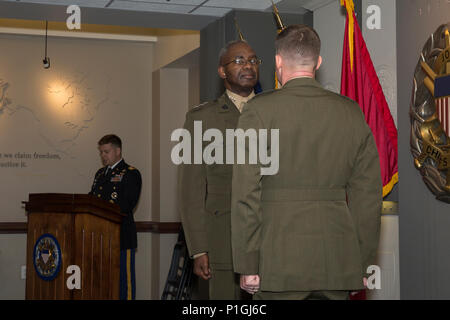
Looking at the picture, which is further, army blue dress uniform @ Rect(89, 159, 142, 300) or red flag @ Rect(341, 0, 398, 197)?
army blue dress uniform @ Rect(89, 159, 142, 300)

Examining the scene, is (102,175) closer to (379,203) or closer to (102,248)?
(102,248)

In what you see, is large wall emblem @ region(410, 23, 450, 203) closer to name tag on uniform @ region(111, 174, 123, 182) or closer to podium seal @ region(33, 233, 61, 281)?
podium seal @ region(33, 233, 61, 281)

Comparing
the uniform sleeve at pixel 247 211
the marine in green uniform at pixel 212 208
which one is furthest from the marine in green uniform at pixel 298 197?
the marine in green uniform at pixel 212 208

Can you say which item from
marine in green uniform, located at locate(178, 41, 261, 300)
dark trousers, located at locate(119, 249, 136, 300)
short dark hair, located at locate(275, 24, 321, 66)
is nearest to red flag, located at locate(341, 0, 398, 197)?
marine in green uniform, located at locate(178, 41, 261, 300)

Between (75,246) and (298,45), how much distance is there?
10.1 ft

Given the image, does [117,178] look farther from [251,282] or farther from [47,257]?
[251,282]

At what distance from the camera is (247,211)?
2.23m

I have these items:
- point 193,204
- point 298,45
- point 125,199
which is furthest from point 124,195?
point 298,45

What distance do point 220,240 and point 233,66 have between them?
0.80 m

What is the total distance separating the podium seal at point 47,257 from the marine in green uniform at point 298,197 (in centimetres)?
289

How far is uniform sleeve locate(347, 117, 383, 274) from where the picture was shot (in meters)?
2.36

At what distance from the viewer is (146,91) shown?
8023 millimetres

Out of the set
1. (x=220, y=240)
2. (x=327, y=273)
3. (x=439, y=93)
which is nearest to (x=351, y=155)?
(x=327, y=273)

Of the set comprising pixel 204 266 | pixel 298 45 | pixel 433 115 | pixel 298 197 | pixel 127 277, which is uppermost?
pixel 298 45
